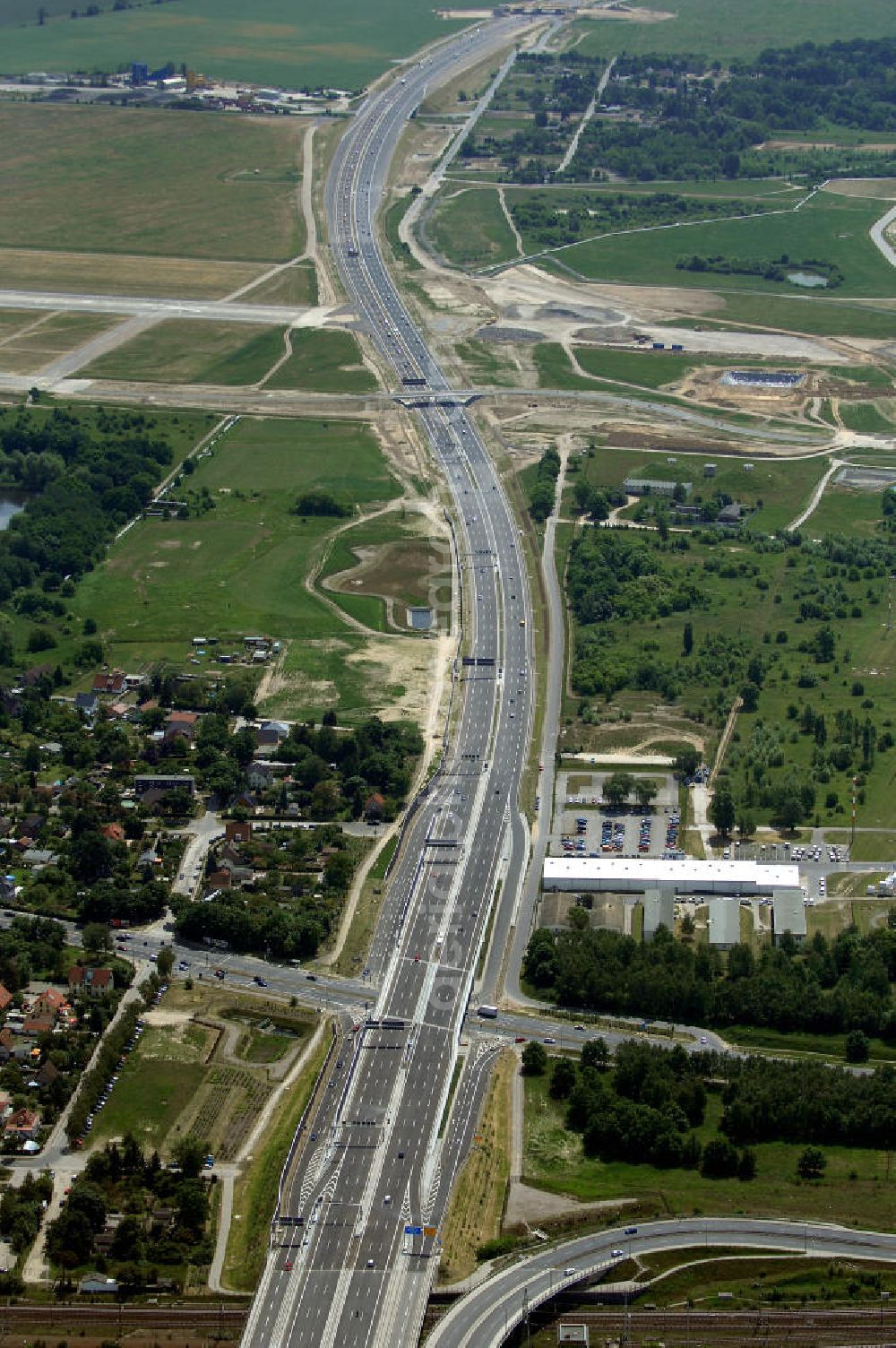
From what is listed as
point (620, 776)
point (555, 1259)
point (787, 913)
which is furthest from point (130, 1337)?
point (620, 776)

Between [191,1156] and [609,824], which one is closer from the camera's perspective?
[191,1156]

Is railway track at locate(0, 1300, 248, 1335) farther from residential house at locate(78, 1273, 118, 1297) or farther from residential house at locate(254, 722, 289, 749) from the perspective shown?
residential house at locate(254, 722, 289, 749)

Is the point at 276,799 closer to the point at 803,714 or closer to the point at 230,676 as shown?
the point at 230,676

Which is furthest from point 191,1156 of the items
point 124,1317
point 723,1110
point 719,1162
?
point 723,1110

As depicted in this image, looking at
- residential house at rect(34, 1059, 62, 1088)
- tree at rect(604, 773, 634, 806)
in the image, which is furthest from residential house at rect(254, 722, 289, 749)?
residential house at rect(34, 1059, 62, 1088)

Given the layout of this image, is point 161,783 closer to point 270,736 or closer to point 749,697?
point 270,736

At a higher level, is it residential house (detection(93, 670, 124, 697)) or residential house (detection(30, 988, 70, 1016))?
residential house (detection(93, 670, 124, 697))
